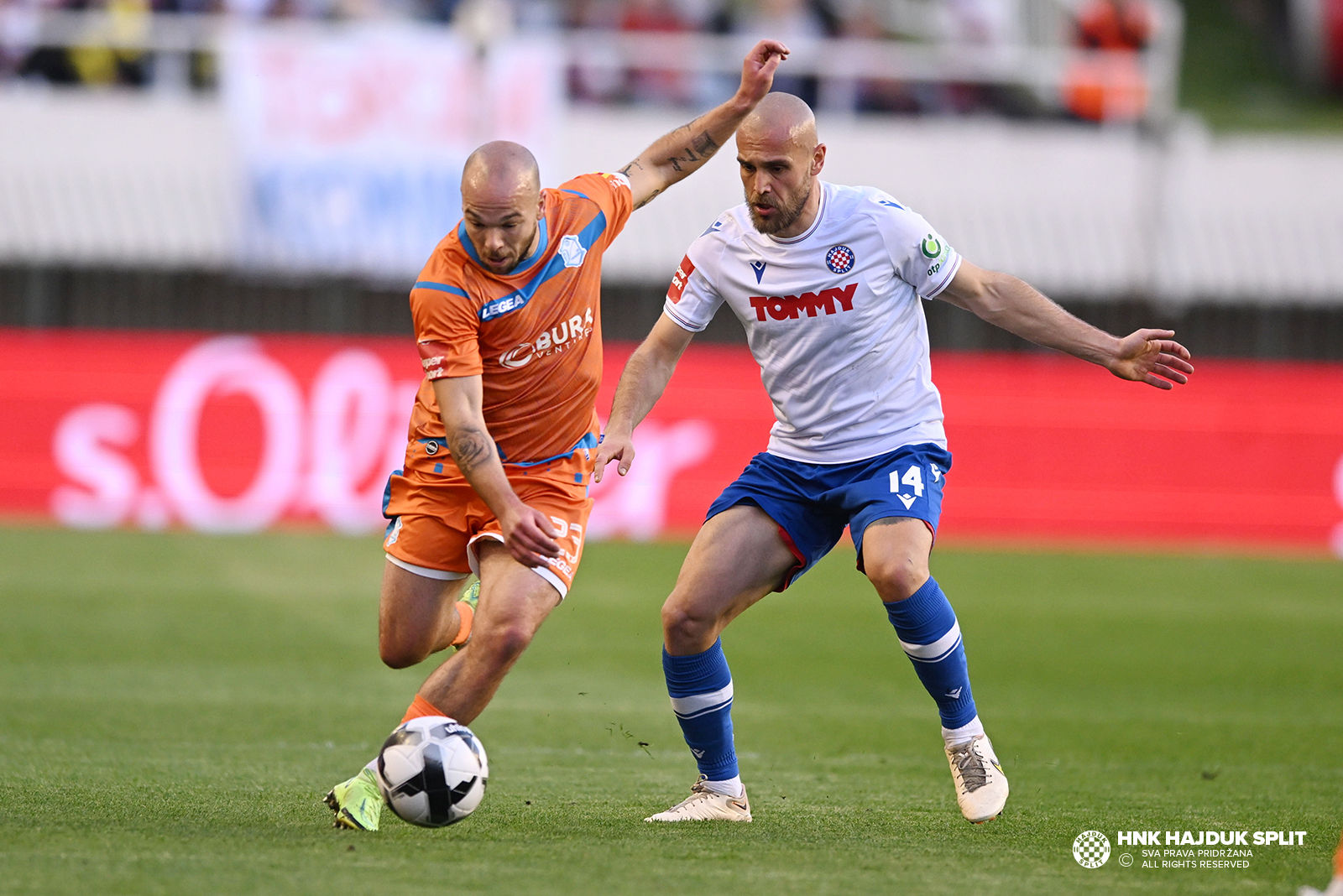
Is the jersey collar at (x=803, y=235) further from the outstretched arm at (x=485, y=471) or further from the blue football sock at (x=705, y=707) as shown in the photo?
the blue football sock at (x=705, y=707)

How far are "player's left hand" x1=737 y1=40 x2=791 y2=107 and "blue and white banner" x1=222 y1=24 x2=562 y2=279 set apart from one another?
10.7 m

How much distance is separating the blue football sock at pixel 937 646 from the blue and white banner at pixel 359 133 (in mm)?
11496

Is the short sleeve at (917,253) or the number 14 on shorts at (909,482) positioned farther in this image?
the short sleeve at (917,253)

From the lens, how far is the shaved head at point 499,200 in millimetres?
5465

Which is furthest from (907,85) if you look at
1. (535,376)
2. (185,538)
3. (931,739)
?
(535,376)

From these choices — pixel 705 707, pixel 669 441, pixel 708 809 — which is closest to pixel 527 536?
pixel 705 707

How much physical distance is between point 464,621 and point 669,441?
851 centimetres

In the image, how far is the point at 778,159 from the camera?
597 cm

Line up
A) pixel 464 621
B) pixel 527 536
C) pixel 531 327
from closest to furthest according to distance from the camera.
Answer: pixel 527 536
pixel 531 327
pixel 464 621

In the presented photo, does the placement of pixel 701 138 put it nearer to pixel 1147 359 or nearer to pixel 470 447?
pixel 470 447

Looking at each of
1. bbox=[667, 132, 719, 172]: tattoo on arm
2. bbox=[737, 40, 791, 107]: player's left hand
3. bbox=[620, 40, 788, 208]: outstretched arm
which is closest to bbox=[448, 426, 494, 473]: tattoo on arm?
bbox=[620, 40, 788, 208]: outstretched arm

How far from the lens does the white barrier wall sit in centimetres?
1711

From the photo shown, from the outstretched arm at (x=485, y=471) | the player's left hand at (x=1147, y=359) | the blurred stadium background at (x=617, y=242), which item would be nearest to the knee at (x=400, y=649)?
the outstretched arm at (x=485, y=471)

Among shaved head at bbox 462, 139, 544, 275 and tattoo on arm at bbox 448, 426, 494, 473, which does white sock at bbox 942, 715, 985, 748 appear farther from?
shaved head at bbox 462, 139, 544, 275
